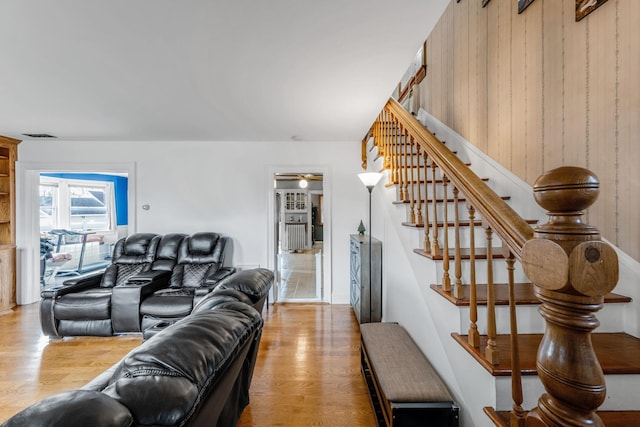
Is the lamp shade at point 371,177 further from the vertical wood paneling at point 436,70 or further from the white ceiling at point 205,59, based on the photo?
the vertical wood paneling at point 436,70

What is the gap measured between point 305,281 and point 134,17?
14.8 ft

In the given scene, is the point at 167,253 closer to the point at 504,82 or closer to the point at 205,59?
the point at 205,59

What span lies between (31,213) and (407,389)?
5.61 metres

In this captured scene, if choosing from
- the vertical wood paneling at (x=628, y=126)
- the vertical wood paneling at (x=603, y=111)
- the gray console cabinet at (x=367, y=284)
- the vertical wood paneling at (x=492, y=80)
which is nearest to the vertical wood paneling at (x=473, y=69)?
the vertical wood paneling at (x=492, y=80)

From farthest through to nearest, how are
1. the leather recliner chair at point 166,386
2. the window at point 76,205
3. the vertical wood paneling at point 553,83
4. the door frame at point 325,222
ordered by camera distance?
the window at point 76,205, the door frame at point 325,222, the vertical wood paneling at point 553,83, the leather recliner chair at point 166,386

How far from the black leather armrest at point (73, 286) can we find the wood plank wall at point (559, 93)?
459 centimetres

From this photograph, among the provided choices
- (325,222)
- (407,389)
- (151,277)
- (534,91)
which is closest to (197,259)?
(151,277)

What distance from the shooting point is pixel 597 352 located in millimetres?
1244

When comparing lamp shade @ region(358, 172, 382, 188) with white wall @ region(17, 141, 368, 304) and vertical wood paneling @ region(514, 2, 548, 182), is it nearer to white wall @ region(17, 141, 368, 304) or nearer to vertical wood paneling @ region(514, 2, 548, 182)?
vertical wood paneling @ region(514, 2, 548, 182)

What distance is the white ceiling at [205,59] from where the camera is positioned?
1479 mm

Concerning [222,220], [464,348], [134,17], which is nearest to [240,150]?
[222,220]

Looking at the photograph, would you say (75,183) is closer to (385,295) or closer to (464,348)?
(385,295)

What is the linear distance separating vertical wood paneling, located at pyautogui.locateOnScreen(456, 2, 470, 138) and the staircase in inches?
33.0

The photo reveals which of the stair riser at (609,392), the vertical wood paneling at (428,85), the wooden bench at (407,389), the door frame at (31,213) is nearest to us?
the stair riser at (609,392)
